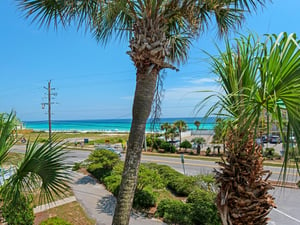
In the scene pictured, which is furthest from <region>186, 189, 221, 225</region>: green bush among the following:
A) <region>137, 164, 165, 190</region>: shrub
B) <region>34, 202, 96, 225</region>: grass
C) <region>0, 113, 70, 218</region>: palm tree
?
<region>0, 113, 70, 218</region>: palm tree

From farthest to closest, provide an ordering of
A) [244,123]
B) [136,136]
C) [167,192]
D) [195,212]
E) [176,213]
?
[167,192]
[176,213]
[195,212]
[136,136]
[244,123]

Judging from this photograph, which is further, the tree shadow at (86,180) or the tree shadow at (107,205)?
the tree shadow at (86,180)

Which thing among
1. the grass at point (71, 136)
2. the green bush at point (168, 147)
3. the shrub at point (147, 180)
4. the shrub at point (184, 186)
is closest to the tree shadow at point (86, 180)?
→ the grass at point (71, 136)

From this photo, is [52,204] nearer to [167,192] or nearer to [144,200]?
[144,200]

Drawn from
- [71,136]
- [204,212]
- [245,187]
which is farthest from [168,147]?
[245,187]

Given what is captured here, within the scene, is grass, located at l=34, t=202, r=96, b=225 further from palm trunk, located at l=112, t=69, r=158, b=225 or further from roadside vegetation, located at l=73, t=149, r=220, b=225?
palm trunk, located at l=112, t=69, r=158, b=225

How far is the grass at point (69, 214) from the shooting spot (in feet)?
26.4

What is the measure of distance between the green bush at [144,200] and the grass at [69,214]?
225 centimetres

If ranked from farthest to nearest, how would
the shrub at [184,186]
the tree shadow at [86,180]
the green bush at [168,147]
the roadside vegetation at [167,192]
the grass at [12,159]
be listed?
the green bush at [168,147]
the tree shadow at [86,180]
the shrub at [184,186]
the roadside vegetation at [167,192]
the grass at [12,159]

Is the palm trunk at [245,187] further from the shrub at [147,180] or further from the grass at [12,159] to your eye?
the shrub at [147,180]

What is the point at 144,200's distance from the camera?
10.1 meters

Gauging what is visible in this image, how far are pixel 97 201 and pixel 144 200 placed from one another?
2.15 meters

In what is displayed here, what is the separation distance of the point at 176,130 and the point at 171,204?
1037 inches

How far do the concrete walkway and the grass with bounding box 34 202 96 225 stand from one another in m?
0.28
